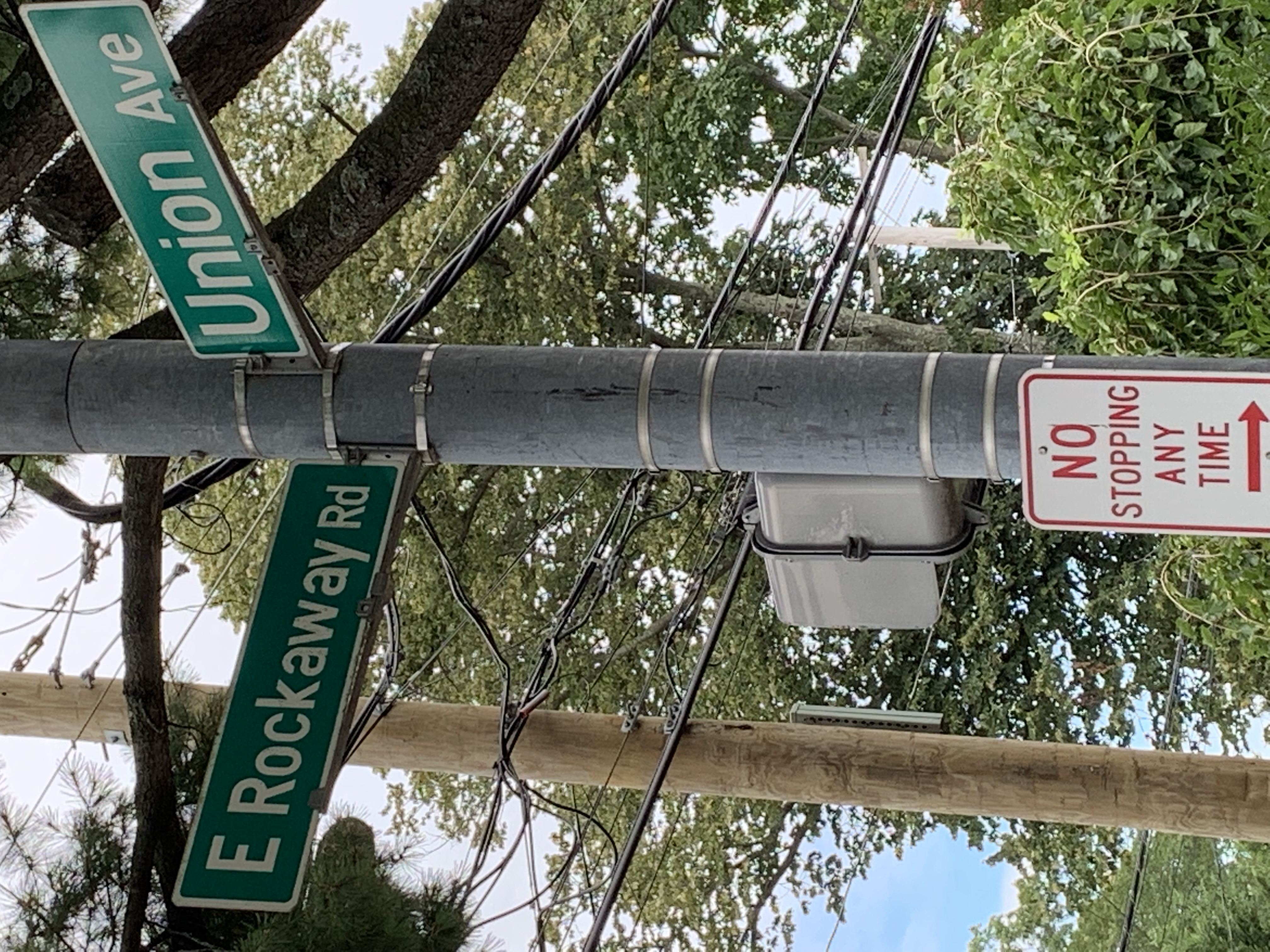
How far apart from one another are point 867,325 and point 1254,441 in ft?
24.5

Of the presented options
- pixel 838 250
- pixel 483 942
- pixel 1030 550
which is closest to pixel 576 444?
pixel 483 942

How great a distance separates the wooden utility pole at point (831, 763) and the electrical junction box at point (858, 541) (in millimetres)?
1434

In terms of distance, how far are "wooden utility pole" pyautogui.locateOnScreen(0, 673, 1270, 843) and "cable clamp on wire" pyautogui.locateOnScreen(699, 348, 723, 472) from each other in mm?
2000

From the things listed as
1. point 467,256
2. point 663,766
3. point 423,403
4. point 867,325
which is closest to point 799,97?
point 867,325

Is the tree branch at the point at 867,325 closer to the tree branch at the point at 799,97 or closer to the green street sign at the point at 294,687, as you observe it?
the tree branch at the point at 799,97

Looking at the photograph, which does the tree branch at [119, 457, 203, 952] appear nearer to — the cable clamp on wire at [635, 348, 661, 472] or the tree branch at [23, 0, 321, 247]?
the tree branch at [23, 0, 321, 247]

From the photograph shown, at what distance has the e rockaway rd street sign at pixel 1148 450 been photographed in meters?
1.77

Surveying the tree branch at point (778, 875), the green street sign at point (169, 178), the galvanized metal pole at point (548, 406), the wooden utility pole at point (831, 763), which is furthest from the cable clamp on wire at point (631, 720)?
the tree branch at point (778, 875)

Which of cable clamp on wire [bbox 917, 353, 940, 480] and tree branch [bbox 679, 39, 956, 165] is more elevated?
tree branch [bbox 679, 39, 956, 165]

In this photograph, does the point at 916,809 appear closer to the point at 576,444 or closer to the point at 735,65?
the point at 576,444

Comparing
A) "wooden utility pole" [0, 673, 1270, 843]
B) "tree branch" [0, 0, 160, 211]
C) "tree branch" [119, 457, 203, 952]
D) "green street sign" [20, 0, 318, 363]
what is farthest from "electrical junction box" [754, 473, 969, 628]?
"tree branch" [0, 0, 160, 211]

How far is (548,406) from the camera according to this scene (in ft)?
7.04

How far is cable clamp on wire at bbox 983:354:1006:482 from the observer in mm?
1961

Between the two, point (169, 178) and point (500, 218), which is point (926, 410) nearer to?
point (169, 178)
